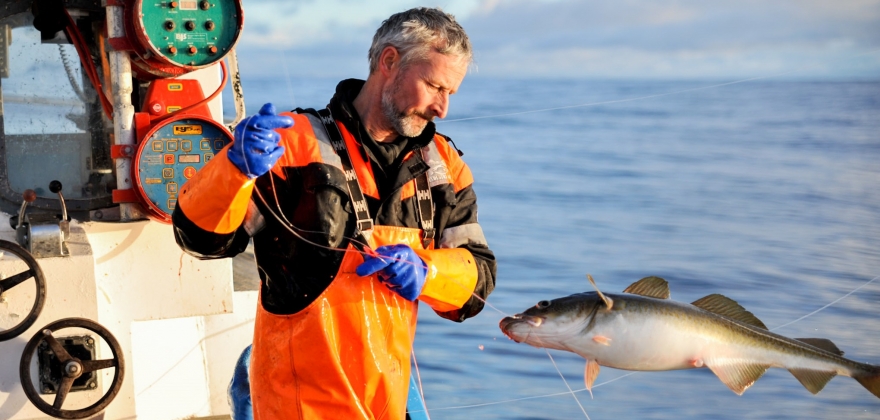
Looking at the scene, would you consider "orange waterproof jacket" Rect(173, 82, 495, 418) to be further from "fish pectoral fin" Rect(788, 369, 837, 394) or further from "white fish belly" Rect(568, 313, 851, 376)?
"fish pectoral fin" Rect(788, 369, 837, 394)

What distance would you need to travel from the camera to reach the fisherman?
2723mm

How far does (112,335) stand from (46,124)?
1.01 meters

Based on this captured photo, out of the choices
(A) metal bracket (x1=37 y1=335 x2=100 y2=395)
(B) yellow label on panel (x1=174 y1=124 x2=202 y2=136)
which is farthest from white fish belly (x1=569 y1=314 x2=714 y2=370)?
(A) metal bracket (x1=37 y1=335 x2=100 y2=395)

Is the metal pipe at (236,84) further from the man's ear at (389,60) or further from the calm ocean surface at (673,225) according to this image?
the calm ocean surface at (673,225)

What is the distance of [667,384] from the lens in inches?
247

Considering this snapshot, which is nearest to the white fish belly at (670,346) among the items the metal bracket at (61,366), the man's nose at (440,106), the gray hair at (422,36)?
the man's nose at (440,106)

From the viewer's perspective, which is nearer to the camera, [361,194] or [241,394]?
[361,194]

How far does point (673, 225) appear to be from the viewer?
10.2 metres

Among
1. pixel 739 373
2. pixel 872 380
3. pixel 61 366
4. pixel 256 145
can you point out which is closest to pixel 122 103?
pixel 61 366

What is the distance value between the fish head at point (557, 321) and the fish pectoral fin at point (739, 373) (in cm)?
40

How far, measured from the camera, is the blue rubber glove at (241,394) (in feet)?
10.3

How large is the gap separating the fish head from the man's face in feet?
2.16

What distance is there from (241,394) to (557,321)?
1131 mm

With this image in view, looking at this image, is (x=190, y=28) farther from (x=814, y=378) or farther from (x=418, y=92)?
(x=814, y=378)
